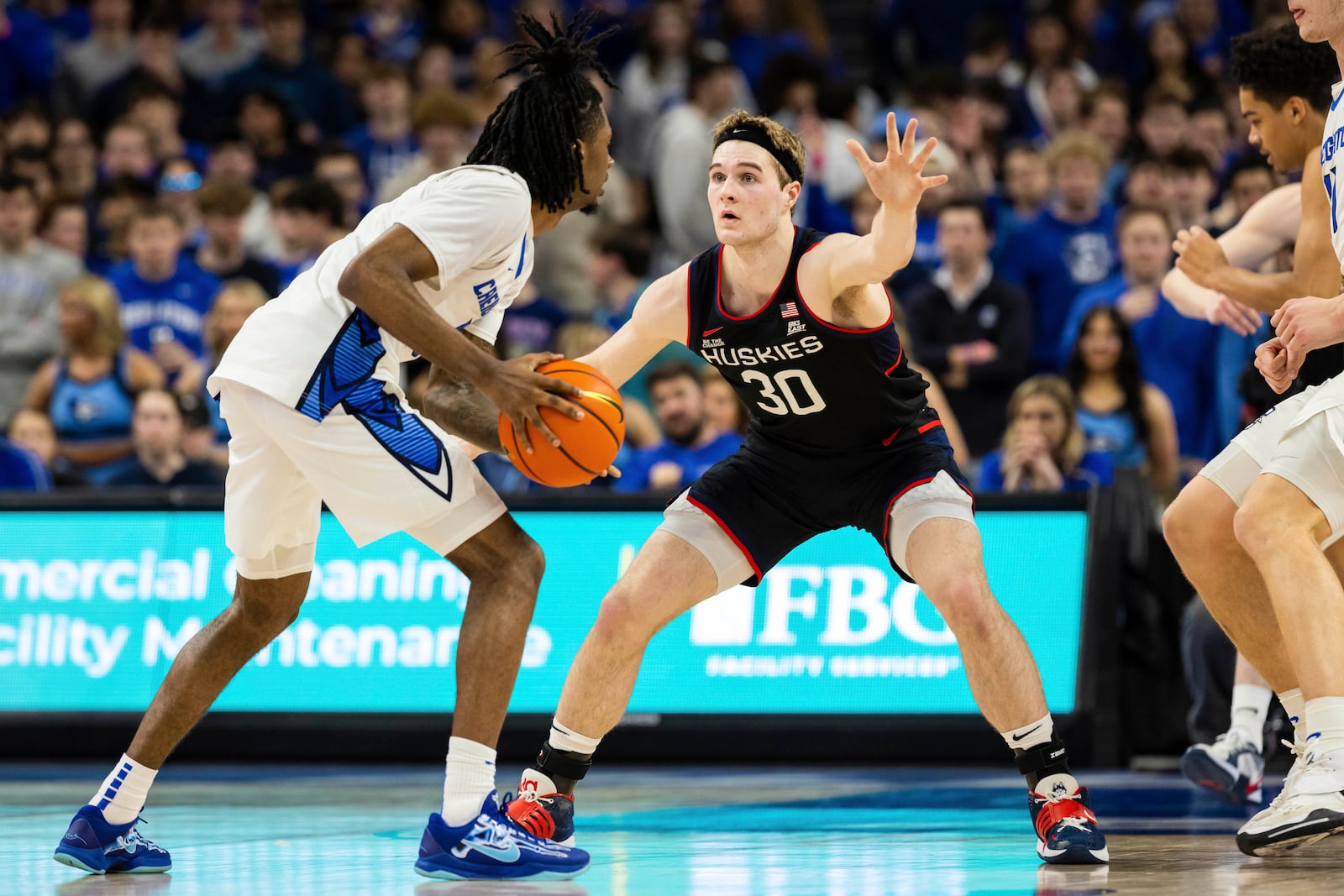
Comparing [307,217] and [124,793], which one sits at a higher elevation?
[307,217]

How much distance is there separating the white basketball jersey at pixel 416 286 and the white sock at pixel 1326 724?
2561 millimetres

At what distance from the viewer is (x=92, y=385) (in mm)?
10570

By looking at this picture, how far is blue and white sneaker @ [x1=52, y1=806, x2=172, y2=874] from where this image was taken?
5285mm

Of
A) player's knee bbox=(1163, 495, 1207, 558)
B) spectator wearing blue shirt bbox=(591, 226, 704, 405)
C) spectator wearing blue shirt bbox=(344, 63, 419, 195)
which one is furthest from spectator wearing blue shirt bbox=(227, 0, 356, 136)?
player's knee bbox=(1163, 495, 1207, 558)

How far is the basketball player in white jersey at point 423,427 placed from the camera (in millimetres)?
5020

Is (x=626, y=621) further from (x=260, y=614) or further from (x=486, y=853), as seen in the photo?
(x=260, y=614)

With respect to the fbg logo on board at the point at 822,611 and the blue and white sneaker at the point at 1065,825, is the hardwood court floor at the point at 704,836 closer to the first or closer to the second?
the blue and white sneaker at the point at 1065,825

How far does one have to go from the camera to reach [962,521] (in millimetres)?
5547

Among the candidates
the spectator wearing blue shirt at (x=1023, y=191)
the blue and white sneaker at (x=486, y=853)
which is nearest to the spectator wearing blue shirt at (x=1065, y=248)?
the spectator wearing blue shirt at (x=1023, y=191)

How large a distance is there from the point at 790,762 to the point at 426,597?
1.87 meters

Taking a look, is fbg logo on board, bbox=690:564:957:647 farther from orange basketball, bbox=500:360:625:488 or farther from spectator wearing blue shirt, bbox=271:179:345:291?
spectator wearing blue shirt, bbox=271:179:345:291

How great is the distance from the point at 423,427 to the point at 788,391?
45.5 inches

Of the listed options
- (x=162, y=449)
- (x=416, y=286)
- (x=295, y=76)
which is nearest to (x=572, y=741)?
(x=416, y=286)

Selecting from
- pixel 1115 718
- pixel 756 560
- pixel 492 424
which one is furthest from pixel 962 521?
pixel 1115 718
